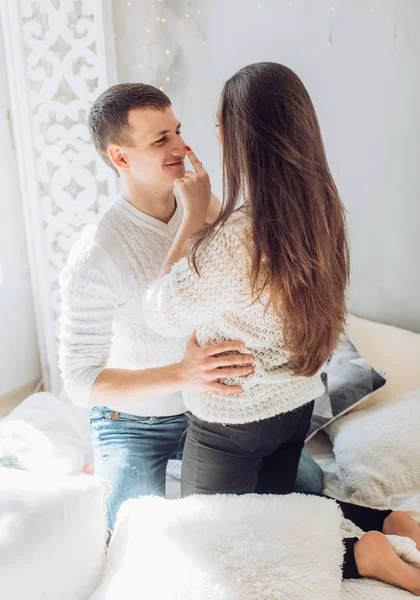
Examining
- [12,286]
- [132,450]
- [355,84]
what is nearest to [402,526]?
[132,450]

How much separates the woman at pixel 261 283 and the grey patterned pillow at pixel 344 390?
21.8 inches

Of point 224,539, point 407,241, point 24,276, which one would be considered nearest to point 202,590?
point 224,539

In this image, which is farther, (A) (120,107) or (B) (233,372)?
(A) (120,107)

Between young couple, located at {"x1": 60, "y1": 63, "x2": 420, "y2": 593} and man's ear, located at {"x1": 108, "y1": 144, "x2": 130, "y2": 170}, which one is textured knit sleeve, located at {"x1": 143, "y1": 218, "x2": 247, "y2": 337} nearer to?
young couple, located at {"x1": 60, "y1": 63, "x2": 420, "y2": 593}

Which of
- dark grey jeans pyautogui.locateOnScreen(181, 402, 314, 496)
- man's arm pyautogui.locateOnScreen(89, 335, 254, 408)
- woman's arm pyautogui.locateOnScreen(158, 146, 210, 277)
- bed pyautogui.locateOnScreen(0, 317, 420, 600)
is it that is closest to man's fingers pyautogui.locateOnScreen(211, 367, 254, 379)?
man's arm pyautogui.locateOnScreen(89, 335, 254, 408)

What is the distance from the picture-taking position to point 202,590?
101cm

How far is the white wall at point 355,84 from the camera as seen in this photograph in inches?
69.1

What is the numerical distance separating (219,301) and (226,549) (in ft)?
1.52

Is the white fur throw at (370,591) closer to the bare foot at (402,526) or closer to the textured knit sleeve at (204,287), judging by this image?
the bare foot at (402,526)

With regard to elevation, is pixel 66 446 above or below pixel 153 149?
below

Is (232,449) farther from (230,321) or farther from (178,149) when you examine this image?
(178,149)

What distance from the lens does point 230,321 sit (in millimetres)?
1086

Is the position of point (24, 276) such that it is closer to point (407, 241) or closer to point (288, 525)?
point (407, 241)

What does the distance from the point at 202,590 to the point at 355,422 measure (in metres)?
0.85
